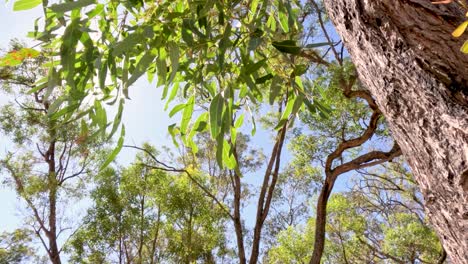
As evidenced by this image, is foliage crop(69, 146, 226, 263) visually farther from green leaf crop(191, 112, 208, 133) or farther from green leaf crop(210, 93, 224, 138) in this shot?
green leaf crop(210, 93, 224, 138)

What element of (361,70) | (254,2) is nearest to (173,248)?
(254,2)

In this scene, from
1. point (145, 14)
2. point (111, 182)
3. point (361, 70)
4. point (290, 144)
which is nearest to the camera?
point (361, 70)

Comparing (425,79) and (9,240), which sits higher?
(9,240)

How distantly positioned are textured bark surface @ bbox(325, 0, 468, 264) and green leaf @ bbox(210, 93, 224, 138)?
398 millimetres

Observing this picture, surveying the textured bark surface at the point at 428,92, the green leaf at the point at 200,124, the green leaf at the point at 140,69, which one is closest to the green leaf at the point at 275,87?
the green leaf at the point at 200,124

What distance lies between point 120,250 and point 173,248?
960 mm

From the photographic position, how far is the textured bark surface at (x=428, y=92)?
514 millimetres

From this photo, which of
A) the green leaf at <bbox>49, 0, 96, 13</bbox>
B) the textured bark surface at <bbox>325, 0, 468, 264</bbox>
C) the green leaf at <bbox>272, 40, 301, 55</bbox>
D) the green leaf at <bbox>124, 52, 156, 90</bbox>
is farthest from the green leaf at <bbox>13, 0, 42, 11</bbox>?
the textured bark surface at <bbox>325, 0, 468, 264</bbox>

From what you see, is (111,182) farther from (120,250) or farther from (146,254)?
(146,254)

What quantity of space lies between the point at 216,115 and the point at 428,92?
1.66 ft

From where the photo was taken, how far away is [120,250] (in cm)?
742

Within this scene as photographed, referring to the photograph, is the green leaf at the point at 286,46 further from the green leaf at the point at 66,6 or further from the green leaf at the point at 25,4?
the green leaf at the point at 25,4

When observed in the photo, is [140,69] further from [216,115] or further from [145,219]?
[145,219]

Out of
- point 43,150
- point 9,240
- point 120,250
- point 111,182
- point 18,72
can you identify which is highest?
point 18,72
